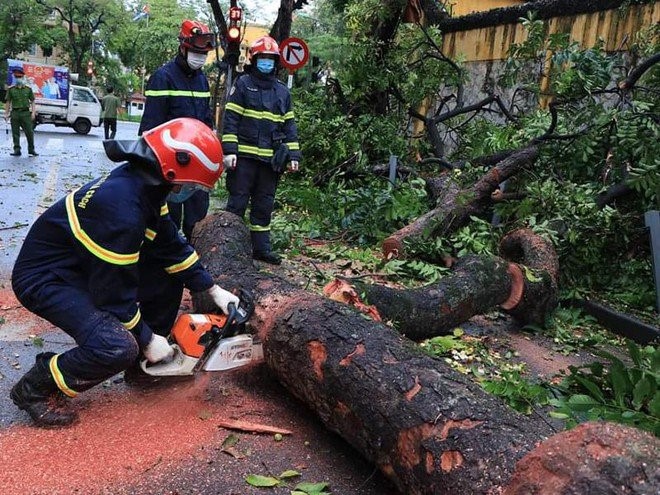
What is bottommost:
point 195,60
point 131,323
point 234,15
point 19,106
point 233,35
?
point 131,323

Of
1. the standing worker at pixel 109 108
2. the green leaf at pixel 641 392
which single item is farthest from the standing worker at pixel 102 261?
the standing worker at pixel 109 108

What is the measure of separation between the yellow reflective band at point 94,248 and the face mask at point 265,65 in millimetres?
2921

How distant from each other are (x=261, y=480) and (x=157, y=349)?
0.77 metres

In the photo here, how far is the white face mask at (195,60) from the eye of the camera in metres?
4.72

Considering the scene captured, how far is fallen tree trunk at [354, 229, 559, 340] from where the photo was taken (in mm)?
3740

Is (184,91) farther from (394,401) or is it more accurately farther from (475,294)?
(394,401)

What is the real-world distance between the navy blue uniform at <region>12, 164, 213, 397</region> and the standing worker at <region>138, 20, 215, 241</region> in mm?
2047

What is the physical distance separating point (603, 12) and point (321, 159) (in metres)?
4.39

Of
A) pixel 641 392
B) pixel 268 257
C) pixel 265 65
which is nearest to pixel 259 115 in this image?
pixel 265 65

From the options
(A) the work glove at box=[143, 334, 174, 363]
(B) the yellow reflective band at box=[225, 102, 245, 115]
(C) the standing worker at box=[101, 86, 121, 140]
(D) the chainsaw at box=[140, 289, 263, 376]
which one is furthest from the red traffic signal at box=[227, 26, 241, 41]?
(A) the work glove at box=[143, 334, 174, 363]

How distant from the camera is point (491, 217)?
622 centimetres

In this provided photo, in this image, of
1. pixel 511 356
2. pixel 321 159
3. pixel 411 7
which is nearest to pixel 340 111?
pixel 321 159

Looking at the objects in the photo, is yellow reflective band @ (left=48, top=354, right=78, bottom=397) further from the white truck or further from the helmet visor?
the white truck

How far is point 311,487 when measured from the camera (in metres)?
2.29
